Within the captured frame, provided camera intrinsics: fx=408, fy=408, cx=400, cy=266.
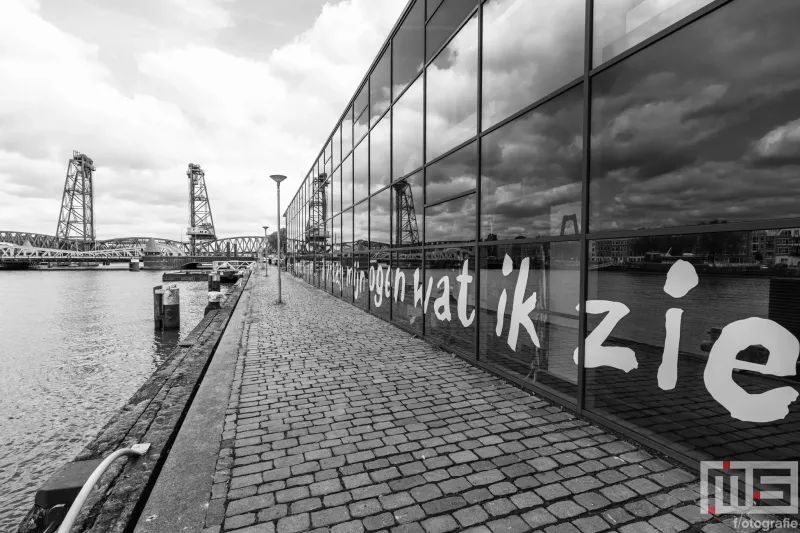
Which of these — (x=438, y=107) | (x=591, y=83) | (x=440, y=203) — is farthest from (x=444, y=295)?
(x=591, y=83)

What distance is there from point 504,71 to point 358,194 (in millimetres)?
7908

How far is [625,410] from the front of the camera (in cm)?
404

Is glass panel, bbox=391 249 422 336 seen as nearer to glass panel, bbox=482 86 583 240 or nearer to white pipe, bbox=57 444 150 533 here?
glass panel, bbox=482 86 583 240

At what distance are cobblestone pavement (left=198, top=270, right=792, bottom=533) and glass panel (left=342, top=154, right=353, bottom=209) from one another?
9.51 metres

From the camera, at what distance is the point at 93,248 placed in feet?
312

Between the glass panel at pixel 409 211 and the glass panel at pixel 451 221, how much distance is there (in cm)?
34

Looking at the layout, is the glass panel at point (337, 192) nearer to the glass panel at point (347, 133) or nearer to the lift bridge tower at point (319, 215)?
the glass panel at point (347, 133)

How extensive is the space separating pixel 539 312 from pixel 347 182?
35.0 feet

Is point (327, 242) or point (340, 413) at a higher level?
point (327, 242)

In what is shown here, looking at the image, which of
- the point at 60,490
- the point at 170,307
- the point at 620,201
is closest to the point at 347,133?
the point at 170,307

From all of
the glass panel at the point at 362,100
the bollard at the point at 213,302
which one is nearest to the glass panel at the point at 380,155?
the glass panel at the point at 362,100

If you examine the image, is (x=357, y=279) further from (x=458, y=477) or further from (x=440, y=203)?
(x=458, y=477)

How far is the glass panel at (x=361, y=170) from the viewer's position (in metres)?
12.2

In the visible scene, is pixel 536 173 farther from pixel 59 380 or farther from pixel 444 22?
pixel 59 380
